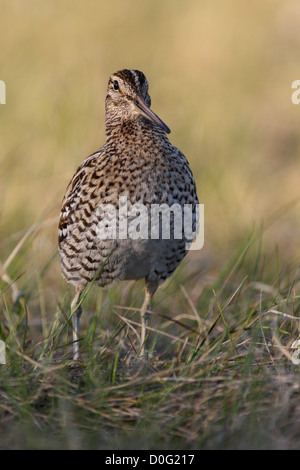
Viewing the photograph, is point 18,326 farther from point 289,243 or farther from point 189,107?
point 189,107

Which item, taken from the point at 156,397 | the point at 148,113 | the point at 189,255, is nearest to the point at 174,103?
the point at 189,255

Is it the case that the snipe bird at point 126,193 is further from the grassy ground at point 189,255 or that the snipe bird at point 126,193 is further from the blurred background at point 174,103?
the blurred background at point 174,103

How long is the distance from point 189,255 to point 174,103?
3742 mm

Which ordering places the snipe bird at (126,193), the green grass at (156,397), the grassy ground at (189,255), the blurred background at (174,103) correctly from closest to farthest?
the green grass at (156,397) < the grassy ground at (189,255) < the snipe bird at (126,193) < the blurred background at (174,103)

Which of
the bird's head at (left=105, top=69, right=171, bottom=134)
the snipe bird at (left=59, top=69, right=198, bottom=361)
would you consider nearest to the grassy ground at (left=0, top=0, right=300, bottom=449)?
the snipe bird at (left=59, top=69, right=198, bottom=361)

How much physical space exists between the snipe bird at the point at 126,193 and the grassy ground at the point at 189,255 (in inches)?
8.6

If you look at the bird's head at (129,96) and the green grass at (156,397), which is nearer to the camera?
the green grass at (156,397)

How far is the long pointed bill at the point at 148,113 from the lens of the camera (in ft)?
16.3

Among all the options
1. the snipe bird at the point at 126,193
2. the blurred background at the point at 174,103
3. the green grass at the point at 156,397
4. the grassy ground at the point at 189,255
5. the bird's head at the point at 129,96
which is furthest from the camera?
the blurred background at the point at 174,103

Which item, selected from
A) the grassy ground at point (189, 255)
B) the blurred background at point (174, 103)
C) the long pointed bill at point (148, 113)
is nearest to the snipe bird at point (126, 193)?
the long pointed bill at point (148, 113)

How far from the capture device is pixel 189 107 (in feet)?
34.2

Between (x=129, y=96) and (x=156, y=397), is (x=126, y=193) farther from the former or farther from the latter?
(x=156, y=397)

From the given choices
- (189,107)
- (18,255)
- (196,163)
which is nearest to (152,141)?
(18,255)

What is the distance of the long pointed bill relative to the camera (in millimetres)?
4961
